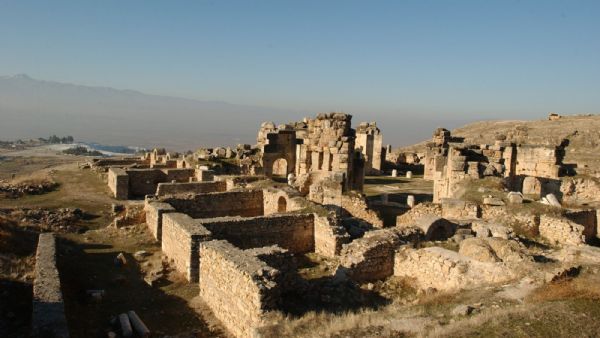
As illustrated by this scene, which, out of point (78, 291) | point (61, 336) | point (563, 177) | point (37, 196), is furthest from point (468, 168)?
point (37, 196)

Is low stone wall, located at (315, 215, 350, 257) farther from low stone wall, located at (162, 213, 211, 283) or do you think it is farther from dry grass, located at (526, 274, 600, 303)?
dry grass, located at (526, 274, 600, 303)

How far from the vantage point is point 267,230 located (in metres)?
13.1

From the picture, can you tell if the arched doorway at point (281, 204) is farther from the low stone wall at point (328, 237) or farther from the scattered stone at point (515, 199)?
the scattered stone at point (515, 199)

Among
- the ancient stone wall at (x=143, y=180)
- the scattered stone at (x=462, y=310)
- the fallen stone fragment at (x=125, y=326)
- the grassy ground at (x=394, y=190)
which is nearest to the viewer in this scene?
the scattered stone at (x=462, y=310)

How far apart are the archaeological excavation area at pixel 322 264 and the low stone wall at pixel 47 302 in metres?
0.04

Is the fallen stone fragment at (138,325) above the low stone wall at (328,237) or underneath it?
underneath

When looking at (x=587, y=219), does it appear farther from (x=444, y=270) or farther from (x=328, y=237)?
(x=328, y=237)

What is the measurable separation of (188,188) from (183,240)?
8295 millimetres

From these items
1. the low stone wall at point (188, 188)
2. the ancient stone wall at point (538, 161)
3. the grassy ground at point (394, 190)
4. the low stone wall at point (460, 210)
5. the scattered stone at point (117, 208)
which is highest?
the ancient stone wall at point (538, 161)

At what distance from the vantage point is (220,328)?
8.92 m

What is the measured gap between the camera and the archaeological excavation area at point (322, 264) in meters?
7.11

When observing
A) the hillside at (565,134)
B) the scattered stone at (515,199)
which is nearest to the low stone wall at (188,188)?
the scattered stone at (515,199)

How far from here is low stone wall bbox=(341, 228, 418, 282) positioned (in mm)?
10734

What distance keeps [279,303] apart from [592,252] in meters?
7.08
